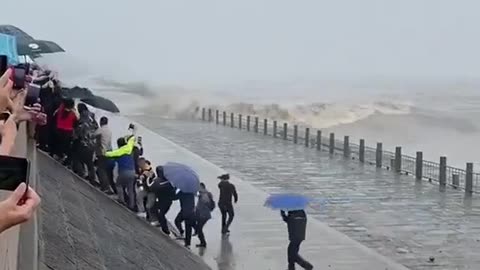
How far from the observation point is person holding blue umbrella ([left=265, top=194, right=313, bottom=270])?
13.8 m

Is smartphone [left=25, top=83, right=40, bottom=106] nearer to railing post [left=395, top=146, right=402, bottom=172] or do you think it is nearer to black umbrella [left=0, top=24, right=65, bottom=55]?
black umbrella [left=0, top=24, right=65, bottom=55]

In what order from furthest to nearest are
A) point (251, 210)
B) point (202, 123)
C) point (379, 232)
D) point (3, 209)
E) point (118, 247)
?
point (202, 123), point (251, 210), point (379, 232), point (118, 247), point (3, 209)

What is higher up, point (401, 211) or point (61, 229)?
point (61, 229)

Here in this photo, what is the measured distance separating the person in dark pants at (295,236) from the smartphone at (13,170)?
10.3 metres

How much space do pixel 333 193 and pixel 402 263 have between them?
26.9 ft

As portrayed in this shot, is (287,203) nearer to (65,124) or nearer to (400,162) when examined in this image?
(65,124)

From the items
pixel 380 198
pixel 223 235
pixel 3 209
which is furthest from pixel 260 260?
pixel 3 209

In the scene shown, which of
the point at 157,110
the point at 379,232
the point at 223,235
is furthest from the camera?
the point at 157,110

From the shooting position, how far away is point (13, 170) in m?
3.61

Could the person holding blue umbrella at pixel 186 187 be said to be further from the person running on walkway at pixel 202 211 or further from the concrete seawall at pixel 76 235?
the concrete seawall at pixel 76 235

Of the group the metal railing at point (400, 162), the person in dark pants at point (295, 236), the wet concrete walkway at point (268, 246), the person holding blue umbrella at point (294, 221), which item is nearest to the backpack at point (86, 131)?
the wet concrete walkway at point (268, 246)

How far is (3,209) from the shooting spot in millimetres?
3359

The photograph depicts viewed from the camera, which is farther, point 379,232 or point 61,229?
point 379,232

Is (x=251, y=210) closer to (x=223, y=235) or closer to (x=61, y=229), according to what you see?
(x=223, y=235)
